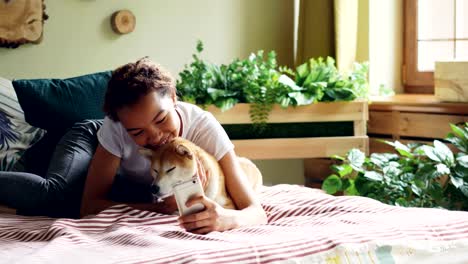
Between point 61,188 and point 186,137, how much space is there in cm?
38

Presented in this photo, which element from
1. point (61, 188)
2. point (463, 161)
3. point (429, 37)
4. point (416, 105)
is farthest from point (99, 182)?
point (429, 37)

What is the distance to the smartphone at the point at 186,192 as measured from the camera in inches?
59.7

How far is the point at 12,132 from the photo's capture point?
90.2 inches

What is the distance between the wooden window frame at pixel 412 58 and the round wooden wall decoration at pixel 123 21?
1439 mm

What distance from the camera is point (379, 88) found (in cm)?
352

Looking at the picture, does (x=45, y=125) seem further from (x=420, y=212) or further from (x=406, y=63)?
(x=406, y=63)

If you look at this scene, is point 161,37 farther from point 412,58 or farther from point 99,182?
point 99,182

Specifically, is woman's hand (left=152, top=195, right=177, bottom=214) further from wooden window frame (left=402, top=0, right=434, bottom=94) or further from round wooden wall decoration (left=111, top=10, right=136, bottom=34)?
wooden window frame (left=402, top=0, right=434, bottom=94)

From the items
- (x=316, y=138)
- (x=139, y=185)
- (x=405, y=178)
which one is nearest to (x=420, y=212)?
(x=139, y=185)

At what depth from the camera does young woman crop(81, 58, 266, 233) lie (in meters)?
1.59

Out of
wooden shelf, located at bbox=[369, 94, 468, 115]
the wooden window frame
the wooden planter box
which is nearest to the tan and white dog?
the wooden planter box

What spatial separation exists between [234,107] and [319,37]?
0.75m

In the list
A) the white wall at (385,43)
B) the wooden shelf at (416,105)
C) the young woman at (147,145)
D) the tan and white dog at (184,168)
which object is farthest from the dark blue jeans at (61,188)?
the white wall at (385,43)

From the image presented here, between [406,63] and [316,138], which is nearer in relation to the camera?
[316,138]
